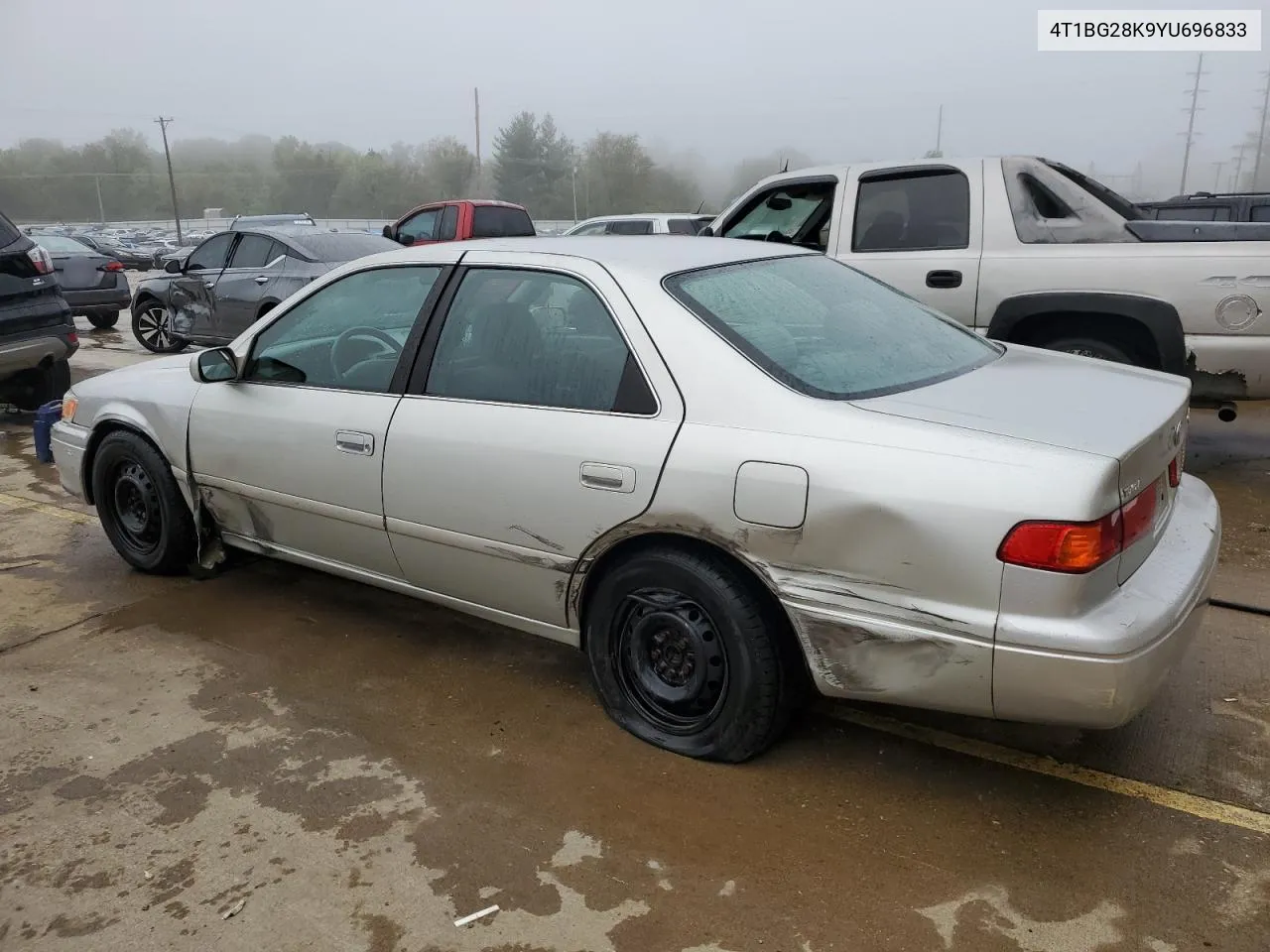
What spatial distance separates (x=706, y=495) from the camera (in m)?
2.65

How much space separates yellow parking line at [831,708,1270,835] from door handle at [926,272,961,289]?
10.8ft

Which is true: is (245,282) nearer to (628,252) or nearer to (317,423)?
(317,423)

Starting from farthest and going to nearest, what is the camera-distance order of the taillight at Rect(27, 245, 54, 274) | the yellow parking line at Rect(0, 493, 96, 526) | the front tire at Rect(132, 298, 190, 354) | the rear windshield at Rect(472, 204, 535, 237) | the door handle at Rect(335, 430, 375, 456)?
1. the rear windshield at Rect(472, 204, 535, 237)
2. the front tire at Rect(132, 298, 190, 354)
3. the taillight at Rect(27, 245, 54, 274)
4. the yellow parking line at Rect(0, 493, 96, 526)
5. the door handle at Rect(335, 430, 375, 456)

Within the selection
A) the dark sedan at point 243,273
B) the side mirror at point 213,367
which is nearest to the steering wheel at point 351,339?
the side mirror at point 213,367

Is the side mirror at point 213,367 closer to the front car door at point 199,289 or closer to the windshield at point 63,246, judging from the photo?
the front car door at point 199,289

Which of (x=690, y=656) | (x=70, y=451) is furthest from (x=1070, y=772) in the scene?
(x=70, y=451)

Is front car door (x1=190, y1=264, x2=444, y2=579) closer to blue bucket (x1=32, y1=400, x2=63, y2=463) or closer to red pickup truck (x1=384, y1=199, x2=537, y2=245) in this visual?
blue bucket (x1=32, y1=400, x2=63, y2=463)

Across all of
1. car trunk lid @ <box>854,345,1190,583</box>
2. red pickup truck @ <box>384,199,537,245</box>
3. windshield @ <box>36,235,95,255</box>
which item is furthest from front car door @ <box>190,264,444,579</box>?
windshield @ <box>36,235,95,255</box>

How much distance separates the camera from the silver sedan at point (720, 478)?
234 centimetres

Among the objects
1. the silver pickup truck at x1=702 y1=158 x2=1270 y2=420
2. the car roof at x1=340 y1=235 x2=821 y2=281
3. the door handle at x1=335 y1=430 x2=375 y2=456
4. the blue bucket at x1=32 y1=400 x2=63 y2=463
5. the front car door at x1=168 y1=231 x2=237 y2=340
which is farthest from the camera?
the front car door at x1=168 y1=231 x2=237 y2=340

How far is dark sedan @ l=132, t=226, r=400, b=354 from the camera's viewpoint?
9.88m

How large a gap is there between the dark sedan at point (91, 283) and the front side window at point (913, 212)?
1139cm

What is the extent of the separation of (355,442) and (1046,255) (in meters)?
3.99

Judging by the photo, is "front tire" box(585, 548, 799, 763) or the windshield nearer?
"front tire" box(585, 548, 799, 763)
